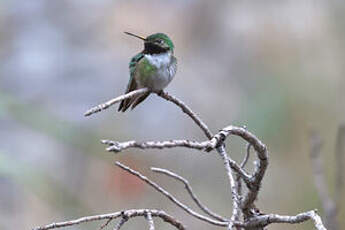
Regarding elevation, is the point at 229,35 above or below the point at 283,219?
above

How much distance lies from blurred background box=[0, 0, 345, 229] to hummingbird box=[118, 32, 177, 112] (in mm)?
2510

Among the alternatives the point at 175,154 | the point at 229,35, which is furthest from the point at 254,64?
the point at 175,154

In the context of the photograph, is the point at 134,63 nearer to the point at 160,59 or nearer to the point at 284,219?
the point at 160,59

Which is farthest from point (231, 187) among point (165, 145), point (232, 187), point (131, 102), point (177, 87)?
point (177, 87)

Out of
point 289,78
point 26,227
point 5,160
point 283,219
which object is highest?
point 289,78

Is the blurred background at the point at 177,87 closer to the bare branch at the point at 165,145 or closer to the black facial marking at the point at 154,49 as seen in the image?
the black facial marking at the point at 154,49

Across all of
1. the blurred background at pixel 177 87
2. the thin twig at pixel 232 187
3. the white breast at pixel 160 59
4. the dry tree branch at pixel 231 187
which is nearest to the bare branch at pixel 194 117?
the dry tree branch at pixel 231 187

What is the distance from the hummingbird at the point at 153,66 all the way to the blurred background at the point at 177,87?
2510mm

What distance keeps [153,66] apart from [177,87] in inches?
144

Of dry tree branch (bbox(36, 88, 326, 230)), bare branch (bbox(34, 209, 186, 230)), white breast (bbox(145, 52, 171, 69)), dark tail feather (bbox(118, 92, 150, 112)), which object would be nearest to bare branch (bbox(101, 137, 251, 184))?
dry tree branch (bbox(36, 88, 326, 230))

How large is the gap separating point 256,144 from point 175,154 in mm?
3763

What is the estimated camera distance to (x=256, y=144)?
1131 millimetres

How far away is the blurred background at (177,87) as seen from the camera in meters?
4.63

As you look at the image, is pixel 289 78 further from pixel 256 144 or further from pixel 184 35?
pixel 256 144
